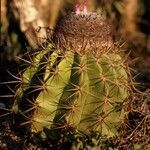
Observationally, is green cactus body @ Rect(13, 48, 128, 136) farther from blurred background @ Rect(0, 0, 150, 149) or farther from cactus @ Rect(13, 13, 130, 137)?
blurred background @ Rect(0, 0, 150, 149)

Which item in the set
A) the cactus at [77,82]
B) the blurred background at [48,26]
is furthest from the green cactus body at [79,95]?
the blurred background at [48,26]

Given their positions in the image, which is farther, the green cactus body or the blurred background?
the blurred background

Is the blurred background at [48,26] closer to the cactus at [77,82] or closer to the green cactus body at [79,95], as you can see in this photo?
the cactus at [77,82]

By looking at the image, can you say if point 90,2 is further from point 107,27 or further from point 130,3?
Result: point 107,27

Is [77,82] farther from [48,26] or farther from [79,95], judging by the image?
[48,26]

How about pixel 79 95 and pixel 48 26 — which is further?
pixel 48 26

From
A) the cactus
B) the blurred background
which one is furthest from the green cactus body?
the blurred background

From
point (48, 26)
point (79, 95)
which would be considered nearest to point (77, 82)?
point (79, 95)

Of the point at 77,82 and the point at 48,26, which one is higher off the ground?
the point at 48,26
